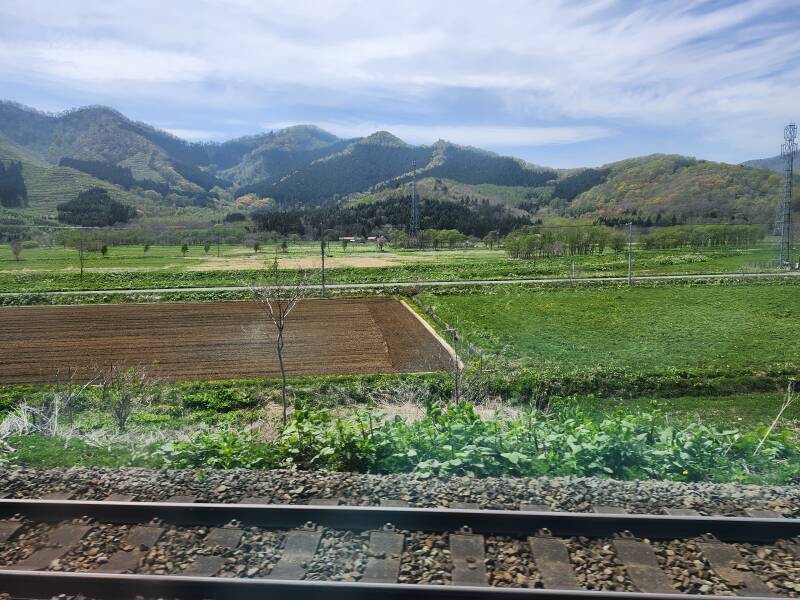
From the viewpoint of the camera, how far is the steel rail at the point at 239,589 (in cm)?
388

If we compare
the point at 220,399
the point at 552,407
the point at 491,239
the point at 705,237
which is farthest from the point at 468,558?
the point at 491,239

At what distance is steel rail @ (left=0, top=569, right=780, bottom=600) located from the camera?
3.88 metres

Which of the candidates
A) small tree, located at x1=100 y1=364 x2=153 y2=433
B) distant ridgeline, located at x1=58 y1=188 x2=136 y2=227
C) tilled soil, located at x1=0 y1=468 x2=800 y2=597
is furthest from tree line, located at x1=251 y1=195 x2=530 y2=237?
tilled soil, located at x1=0 y1=468 x2=800 y2=597

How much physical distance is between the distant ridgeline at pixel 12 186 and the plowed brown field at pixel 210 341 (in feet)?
464

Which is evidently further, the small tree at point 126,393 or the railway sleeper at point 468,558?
the small tree at point 126,393

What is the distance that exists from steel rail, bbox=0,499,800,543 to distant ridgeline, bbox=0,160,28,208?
175 meters

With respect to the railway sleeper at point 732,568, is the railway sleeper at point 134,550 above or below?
below

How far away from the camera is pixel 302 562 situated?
14.3 ft

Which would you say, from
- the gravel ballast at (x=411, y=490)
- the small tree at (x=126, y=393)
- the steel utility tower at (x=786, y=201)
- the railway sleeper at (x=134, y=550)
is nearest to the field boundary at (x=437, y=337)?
the small tree at (x=126, y=393)

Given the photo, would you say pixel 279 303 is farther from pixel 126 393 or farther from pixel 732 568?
pixel 732 568

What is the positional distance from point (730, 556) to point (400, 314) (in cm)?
2871

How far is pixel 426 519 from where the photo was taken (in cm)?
477

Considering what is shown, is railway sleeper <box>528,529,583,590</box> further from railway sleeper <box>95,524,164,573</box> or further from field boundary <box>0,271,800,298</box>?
field boundary <box>0,271,800,298</box>

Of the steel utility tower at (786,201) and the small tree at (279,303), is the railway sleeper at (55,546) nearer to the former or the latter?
the small tree at (279,303)
